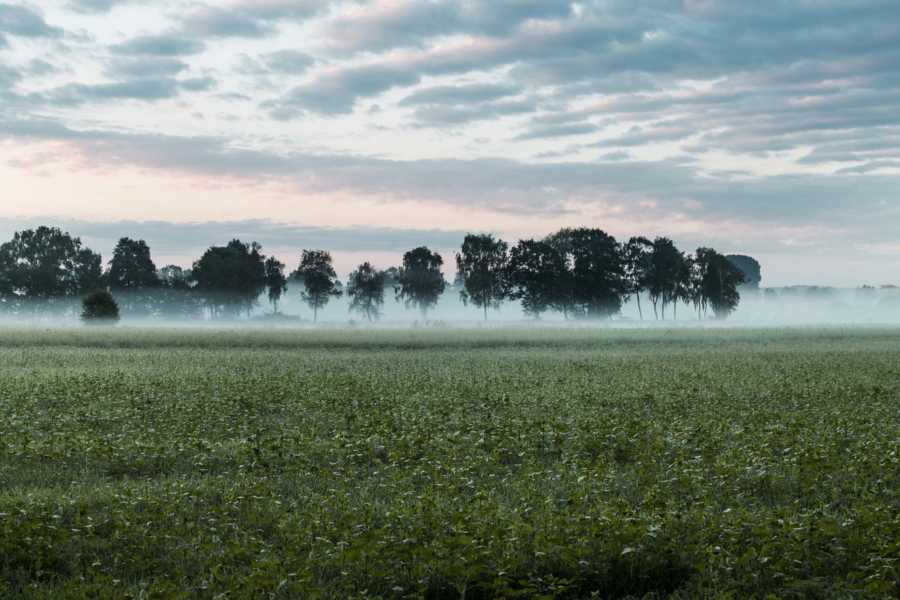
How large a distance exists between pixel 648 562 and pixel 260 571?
15.0ft

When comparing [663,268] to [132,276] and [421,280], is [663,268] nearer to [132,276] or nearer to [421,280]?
[421,280]

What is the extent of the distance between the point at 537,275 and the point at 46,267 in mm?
89446

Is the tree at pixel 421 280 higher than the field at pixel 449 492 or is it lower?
higher

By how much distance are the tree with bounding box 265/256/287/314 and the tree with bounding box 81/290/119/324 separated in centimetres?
7115

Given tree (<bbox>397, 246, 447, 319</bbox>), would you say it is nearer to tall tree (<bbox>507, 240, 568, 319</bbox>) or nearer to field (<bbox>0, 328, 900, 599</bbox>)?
tall tree (<bbox>507, 240, 568, 319</bbox>)

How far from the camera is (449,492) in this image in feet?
47.0

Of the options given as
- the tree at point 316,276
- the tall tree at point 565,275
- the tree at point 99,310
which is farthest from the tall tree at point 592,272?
the tree at point 99,310

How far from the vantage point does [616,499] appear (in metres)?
13.5

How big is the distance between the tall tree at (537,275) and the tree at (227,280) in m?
56.5

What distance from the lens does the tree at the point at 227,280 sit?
17946 centimetres

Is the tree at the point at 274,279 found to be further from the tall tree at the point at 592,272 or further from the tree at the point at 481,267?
the tall tree at the point at 592,272

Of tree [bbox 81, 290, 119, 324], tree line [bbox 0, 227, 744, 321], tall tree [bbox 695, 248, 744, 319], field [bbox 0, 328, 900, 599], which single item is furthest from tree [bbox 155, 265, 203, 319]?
field [bbox 0, 328, 900, 599]

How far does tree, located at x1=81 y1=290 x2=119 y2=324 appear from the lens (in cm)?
11794

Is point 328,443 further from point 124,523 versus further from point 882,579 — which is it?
point 882,579
